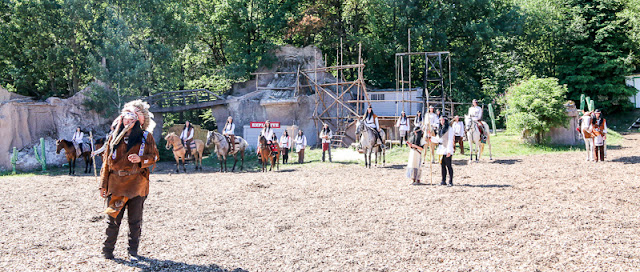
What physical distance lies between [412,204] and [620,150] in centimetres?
1389

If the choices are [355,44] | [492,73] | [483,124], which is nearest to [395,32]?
[355,44]

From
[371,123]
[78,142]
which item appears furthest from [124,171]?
[78,142]

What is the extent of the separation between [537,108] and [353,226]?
49.0 feet

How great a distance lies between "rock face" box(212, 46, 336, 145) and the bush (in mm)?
11406

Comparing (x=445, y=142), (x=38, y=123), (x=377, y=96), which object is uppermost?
(x=377, y=96)

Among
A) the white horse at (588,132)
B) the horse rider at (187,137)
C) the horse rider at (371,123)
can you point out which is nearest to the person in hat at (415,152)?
the horse rider at (371,123)

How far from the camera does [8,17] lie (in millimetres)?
24531

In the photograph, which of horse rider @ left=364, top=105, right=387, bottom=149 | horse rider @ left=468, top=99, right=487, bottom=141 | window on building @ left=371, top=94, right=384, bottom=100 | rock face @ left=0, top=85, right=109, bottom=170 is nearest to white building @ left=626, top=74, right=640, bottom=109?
window on building @ left=371, top=94, right=384, bottom=100

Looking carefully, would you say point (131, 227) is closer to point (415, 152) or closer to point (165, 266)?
point (165, 266)

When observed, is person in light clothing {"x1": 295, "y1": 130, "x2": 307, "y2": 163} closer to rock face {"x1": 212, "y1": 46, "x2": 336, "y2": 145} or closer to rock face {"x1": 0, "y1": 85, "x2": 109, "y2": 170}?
rock face {"x1": 212, "y1": 46, "x2": 336, "y2": 145}

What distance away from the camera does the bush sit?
19703 mm

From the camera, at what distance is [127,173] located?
20.5 feet

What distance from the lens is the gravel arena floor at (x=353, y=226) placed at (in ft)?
20.1

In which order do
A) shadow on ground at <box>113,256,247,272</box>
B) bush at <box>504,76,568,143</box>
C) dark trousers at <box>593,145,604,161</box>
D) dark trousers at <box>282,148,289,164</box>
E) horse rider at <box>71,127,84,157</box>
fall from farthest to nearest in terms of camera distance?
1. dark trousers at <box>282,148,289,164</box>
2. horse rider at <box>71,127,84,157</box>
3. bush at <box>504,76,568,143</box>
4. dark trousers at <box>593,145,604,161</box>
5. shadow on ground at <box>113,256,247,272</box>
